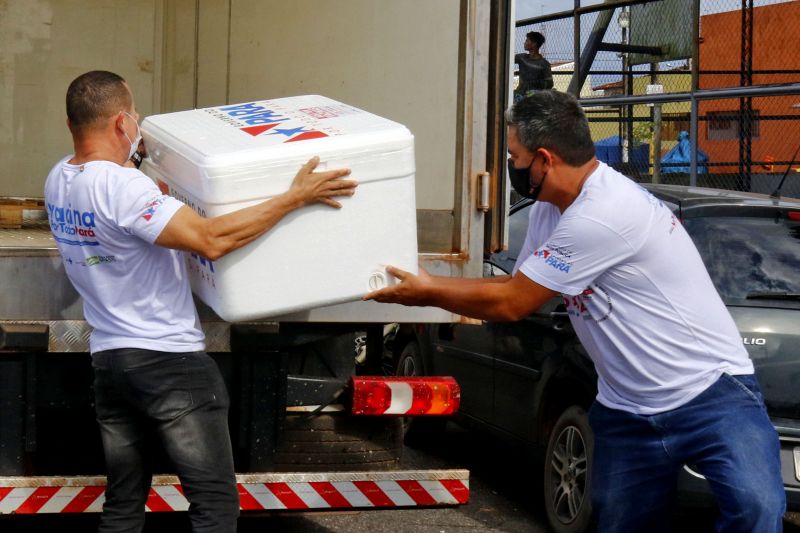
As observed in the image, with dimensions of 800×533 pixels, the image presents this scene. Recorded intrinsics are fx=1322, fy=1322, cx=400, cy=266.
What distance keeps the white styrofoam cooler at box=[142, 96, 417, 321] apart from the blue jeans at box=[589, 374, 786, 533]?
2.86 ft

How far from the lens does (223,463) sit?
13.8 feet

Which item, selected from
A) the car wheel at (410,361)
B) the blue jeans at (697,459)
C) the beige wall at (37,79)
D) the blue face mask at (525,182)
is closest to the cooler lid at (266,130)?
the blue face mask at (525,182)

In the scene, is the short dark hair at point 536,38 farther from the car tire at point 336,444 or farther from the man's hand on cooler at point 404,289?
the man's hand on cooler at point 404,289

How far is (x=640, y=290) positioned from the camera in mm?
4000

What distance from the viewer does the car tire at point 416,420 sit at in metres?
8.14

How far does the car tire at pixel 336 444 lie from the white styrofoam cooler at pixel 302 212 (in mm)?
1157

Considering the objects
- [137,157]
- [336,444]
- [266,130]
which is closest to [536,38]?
[336,444]

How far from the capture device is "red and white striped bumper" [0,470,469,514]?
15.7 ft

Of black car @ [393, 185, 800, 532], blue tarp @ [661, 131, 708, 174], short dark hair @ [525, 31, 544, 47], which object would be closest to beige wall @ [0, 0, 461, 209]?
black car @ [393, 185, 800, 532]

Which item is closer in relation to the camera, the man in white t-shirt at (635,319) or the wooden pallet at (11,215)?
the man in white t-shirt at (635,319)

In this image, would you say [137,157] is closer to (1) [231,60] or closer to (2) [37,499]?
(2) [37,499]

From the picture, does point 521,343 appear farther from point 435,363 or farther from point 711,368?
point 711,368

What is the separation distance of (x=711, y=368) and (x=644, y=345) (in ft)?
0.70

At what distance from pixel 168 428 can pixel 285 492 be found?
39.8 inches
